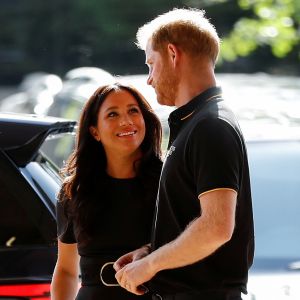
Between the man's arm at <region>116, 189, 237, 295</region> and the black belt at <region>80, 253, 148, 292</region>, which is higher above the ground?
the man's arm at <region>116, 189, 237, 295</region>

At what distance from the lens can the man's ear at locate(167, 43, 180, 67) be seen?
9.41 feet

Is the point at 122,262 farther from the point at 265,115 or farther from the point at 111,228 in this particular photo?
the point at 265,115

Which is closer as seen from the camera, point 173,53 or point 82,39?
point 173,53

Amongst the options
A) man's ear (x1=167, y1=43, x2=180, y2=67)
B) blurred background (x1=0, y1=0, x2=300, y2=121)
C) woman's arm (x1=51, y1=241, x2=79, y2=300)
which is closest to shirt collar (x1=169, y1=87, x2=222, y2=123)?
man's ear (x1=167, y1=43, x2=180, y2=67)

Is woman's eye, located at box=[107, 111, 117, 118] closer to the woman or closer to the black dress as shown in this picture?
the woman

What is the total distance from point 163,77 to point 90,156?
58cm

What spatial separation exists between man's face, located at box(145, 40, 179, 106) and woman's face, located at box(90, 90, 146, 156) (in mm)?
351

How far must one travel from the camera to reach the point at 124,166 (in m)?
3.35

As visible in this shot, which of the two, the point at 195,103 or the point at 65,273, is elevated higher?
the point at 195,103

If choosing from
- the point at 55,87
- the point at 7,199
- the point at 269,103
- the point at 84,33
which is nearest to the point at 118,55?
the point at 84,33

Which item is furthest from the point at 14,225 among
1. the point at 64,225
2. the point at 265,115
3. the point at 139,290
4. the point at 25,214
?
the point at 265,115

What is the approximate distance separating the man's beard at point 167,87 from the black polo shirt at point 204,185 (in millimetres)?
56

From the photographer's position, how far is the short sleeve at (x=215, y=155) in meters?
2.68

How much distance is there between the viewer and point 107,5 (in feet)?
94.1
